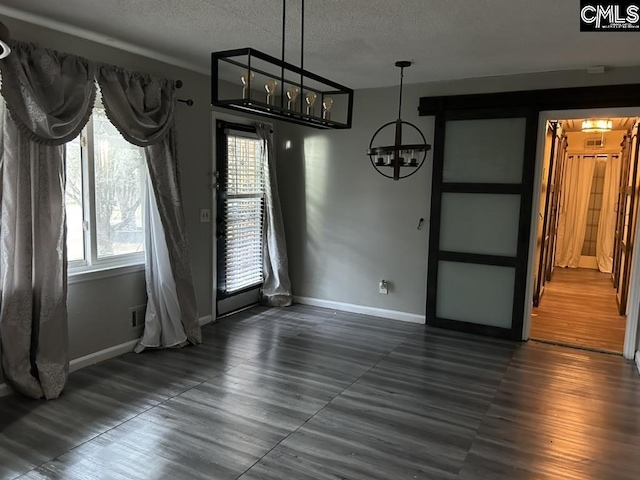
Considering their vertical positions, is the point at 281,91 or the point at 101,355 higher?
the point at 281,91

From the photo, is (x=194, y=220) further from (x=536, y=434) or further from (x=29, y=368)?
(x=536, y=434)

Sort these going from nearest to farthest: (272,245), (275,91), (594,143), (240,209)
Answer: (275,91) < (240,209) < (272,245) < (594,143)

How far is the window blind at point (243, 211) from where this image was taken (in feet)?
16.7

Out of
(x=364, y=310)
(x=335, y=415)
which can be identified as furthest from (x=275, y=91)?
(x=364, y=310)

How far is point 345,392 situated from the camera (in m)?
3.42

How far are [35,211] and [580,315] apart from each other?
5637mm

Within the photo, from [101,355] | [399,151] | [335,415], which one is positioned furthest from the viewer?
[101,355]

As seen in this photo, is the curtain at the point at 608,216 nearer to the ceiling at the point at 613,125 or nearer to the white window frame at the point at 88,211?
the ceiling at the point at 613,125

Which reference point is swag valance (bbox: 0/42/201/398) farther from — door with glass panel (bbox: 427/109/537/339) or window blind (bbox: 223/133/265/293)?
door with glass panel (bbox: 427/109/537/339)

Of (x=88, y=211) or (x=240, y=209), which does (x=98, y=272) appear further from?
(x=240, y=209)

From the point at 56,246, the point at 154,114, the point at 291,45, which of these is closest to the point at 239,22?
the point at 291,45

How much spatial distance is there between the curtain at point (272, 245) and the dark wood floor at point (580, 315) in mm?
2766

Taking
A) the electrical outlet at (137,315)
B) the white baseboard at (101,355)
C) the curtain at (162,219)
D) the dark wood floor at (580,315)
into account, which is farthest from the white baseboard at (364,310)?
the white baseboard at (101,355)

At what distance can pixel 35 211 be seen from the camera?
3.14 metres
